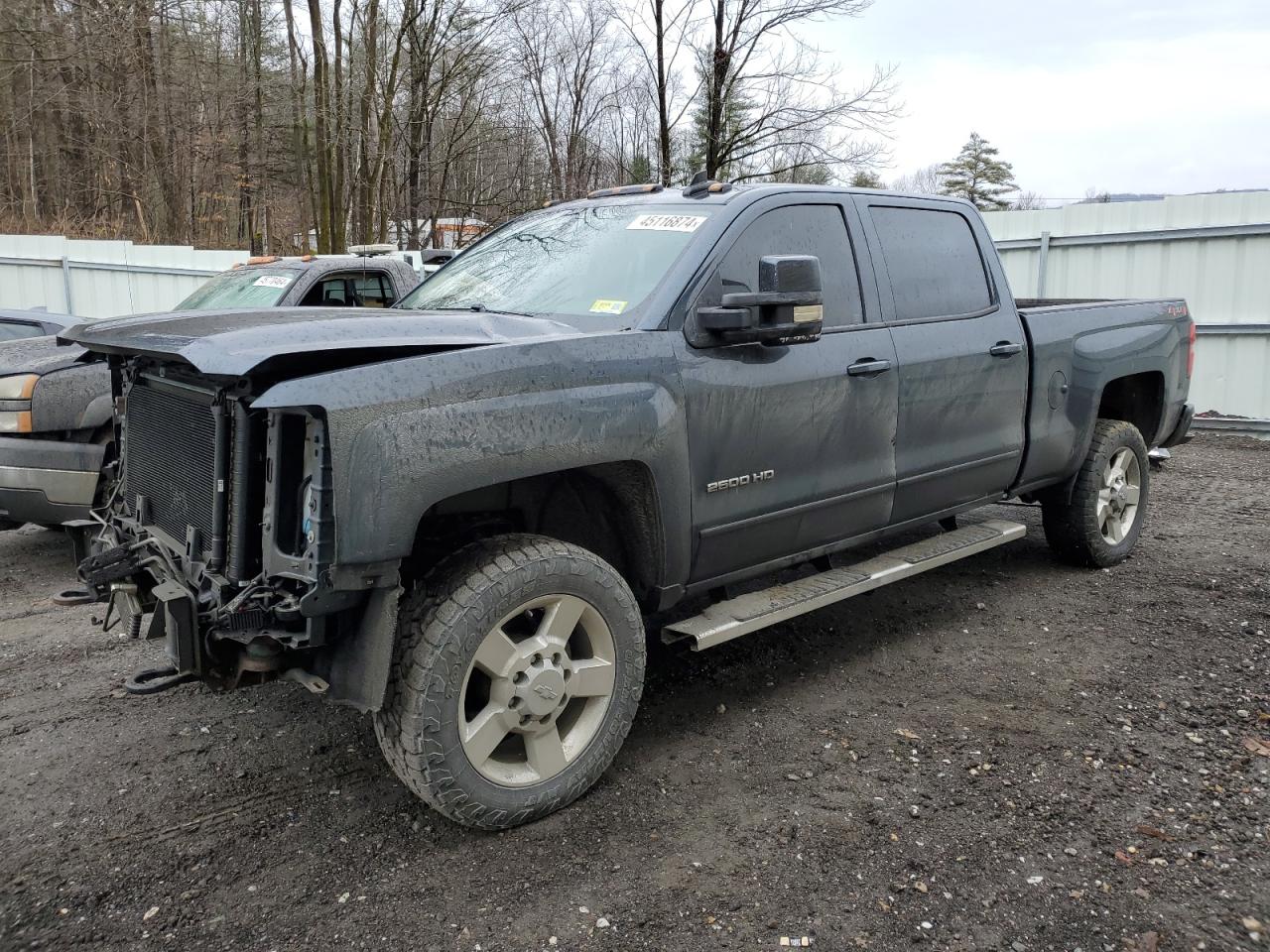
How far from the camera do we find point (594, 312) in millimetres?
3600

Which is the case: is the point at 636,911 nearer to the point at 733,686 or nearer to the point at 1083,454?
the point at 733,686

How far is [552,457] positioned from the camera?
3.05 m

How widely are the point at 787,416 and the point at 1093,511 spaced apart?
2.74 metres

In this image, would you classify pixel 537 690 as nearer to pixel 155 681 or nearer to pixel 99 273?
pixel 155 681

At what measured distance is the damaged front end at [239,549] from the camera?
270cm

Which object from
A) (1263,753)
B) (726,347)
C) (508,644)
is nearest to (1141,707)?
(1263,753)

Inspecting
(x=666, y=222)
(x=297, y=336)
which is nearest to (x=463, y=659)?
(x=297, y=336)

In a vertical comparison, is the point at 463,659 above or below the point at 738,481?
below

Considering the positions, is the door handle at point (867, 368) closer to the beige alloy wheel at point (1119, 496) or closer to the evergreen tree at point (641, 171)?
the beige alloy wheel at point (1119, 496)

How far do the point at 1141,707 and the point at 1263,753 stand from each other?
0.46 meters

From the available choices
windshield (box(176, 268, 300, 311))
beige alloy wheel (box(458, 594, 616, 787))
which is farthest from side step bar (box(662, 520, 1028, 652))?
windshield (box(176, 268, 300, 311))

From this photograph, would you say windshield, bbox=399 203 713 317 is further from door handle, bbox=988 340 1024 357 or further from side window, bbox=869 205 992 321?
door handle, bbox=988 340 1024 357

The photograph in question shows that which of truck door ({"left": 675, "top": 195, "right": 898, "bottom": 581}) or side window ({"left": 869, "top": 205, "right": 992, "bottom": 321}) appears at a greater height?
side window ({"left": 869, "top": 205, "right": 992, "bottom": 321})

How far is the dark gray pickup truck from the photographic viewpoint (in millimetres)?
2748
